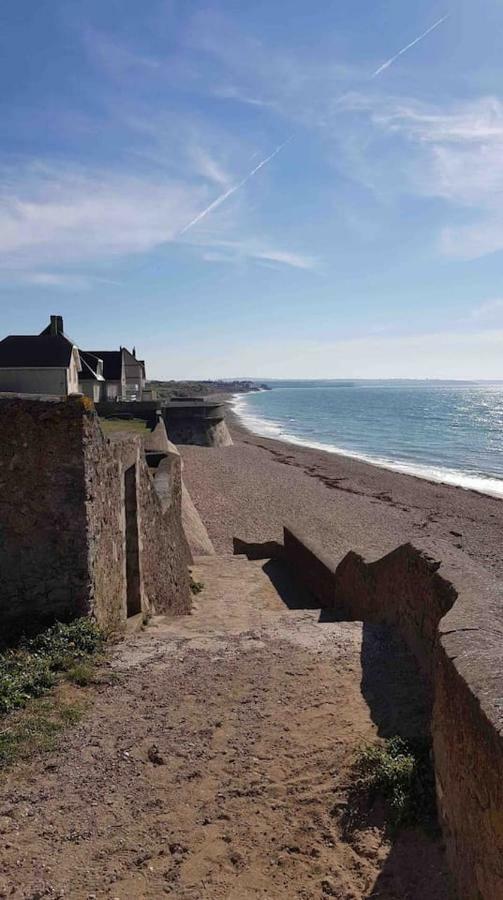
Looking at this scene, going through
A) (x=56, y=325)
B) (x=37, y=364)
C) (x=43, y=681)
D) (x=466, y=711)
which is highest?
(x=56, y=325)

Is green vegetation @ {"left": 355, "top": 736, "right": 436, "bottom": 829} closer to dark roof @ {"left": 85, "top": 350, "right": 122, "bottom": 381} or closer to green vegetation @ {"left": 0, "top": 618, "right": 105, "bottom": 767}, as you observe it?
green vegetation @ {"left": 0, "top": 618, "right": 105, "bottom": 767}

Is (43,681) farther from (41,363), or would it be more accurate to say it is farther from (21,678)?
(41,363)

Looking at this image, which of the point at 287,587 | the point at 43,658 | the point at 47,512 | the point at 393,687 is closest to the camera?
the point at 393,687

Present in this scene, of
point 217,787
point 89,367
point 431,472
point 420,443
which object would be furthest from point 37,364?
point 420,443

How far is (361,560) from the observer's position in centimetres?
877

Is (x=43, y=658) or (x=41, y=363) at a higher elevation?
(x=41, y=363)

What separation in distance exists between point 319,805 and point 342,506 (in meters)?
25.4

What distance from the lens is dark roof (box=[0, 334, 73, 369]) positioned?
34.3 meters

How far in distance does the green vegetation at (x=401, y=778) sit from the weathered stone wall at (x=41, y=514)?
132 inches

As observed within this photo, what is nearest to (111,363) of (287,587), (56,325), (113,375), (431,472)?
(113,375)

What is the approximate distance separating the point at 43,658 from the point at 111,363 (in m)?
48.6

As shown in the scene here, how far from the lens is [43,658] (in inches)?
221

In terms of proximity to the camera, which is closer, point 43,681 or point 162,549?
point 43,681

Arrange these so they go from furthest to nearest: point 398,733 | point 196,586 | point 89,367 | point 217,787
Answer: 1. point 89,367
2. point 196,586
3. point 398,733
4. point 217,787
